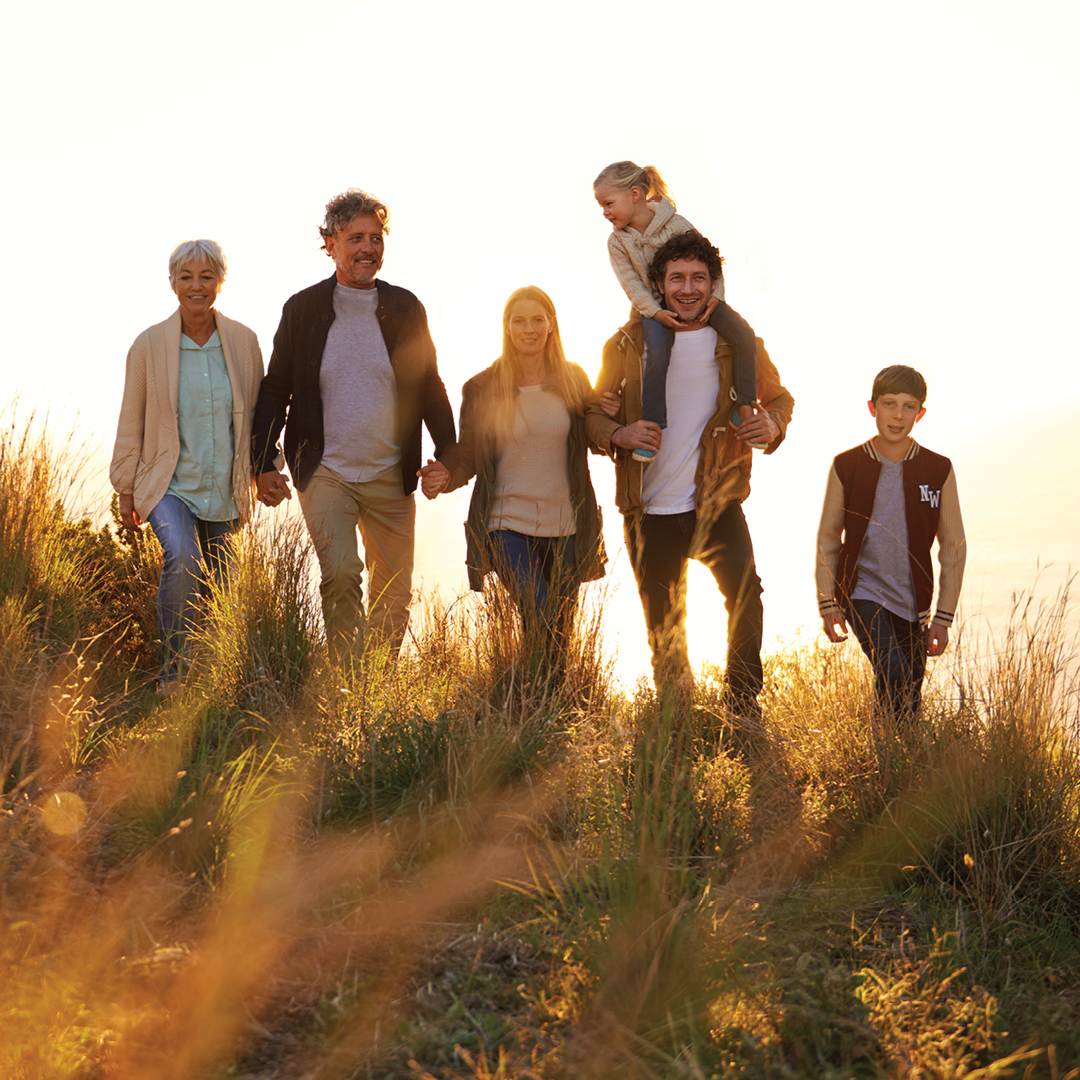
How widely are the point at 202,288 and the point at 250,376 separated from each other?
41 cm

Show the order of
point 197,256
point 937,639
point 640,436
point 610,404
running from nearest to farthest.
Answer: point 937,639 < point 640,436 < point 610,404 < point 197,256

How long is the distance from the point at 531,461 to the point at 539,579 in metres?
0.49

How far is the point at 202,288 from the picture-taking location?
14.5 feet

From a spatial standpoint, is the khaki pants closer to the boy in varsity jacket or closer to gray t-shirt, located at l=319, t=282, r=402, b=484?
gray t-shirt, located at l=319, t=282, r=402, b=484

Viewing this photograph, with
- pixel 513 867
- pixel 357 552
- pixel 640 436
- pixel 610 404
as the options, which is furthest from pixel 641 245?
pixel 513 867

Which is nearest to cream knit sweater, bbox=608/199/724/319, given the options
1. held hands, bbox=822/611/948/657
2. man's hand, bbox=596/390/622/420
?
man's hand, bbox=596/390/622/420

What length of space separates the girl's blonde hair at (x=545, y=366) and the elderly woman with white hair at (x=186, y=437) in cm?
110

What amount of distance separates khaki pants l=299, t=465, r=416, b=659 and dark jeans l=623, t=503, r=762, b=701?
3.72ft

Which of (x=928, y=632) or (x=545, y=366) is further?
(x=545, y=366)

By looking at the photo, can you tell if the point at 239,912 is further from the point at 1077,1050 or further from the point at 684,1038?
the point at 1077,1050

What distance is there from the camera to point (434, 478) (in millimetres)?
4547

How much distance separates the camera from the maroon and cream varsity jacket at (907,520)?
382cm

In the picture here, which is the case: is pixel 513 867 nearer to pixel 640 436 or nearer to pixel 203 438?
pixel 640 436

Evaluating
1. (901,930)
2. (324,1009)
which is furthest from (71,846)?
(901,930)
